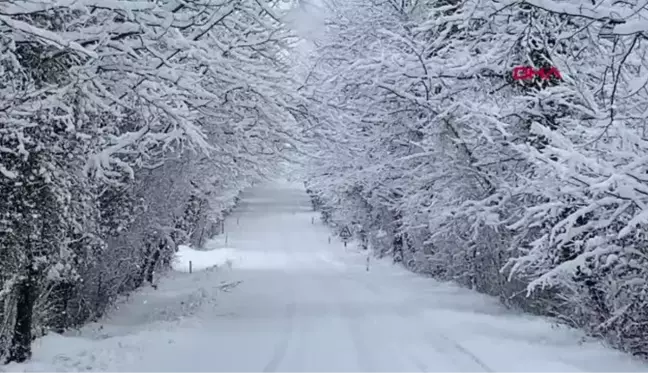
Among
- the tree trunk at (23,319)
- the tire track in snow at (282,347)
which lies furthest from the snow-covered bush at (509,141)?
the tree trunk at (23,319)

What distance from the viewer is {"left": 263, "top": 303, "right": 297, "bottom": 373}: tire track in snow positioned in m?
9.68

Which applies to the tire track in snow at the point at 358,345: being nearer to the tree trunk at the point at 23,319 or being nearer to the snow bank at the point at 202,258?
the tree trunk at the point at 23,319

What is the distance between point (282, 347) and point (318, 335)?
125cm

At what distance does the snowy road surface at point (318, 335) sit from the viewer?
972cm

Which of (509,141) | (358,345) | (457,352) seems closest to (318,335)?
(358,345)

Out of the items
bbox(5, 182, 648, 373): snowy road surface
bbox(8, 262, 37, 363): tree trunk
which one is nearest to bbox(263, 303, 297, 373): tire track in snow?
bbox(5, 182, 648, 373): snowy road surface

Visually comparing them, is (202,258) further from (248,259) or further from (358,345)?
(358,345)

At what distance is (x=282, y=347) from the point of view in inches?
440

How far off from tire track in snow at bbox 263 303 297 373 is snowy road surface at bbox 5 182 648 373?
0.01 metres

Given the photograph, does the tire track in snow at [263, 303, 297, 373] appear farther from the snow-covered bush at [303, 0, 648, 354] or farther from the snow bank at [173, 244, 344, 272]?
the snow bank at [173, 244, 344, 272]

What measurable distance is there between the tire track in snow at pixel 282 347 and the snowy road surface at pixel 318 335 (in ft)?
0.05

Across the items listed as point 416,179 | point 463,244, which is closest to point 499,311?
point 463,244

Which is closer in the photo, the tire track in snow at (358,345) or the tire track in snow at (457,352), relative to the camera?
the tire track in snow at (457,352)

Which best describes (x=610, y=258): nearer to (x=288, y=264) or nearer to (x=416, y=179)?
(x=416, y=179)
